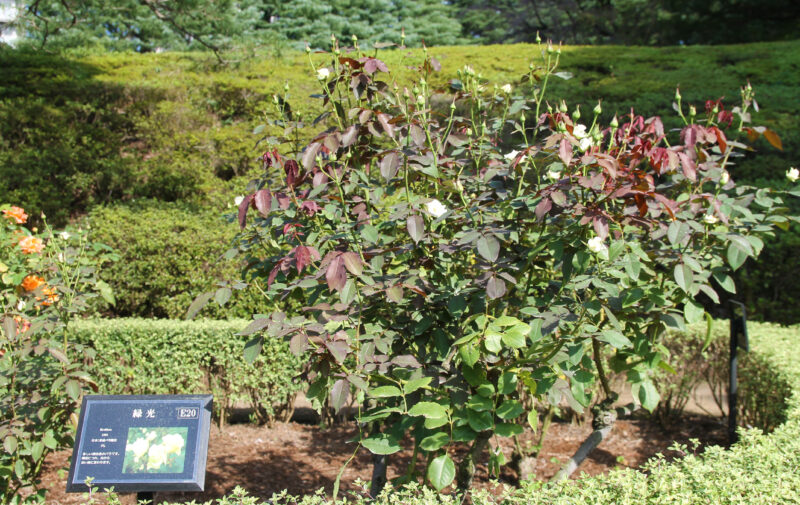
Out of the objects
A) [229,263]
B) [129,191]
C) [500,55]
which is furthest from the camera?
[500,55]

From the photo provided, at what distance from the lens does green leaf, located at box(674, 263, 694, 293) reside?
1.96 metres

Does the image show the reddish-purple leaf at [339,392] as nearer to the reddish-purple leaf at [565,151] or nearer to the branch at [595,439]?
the reddish-purple leaf at [565,151]

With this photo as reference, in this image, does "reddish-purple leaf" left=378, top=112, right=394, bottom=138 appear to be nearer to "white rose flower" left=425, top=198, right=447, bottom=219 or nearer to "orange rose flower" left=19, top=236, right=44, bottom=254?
"white rose flower" left=425, top=198, right=447, bottom=219

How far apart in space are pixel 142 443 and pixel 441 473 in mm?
1091

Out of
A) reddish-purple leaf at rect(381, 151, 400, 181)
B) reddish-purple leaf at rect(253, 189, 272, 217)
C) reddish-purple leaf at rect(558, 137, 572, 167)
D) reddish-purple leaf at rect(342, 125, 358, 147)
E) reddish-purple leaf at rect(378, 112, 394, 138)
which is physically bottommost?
reddish-purple leaf at rect(253, 189, 272, 217)

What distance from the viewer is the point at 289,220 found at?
233 centimetres

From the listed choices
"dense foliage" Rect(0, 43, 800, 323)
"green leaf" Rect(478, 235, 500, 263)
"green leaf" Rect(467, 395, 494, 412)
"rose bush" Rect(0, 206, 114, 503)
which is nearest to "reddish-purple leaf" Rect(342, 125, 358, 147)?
"green leaf" Rect(478, 235, 500, 263)

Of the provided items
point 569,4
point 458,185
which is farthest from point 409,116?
point 569,4

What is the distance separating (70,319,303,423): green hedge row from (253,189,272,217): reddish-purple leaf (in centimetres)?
186

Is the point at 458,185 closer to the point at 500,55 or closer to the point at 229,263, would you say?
the point at 229,263

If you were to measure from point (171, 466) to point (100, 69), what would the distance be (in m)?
8.76

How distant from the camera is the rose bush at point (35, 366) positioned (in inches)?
96.3

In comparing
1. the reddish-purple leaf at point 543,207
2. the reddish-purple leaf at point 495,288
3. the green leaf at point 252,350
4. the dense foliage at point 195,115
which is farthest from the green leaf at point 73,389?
the dense foliage at point 195,115

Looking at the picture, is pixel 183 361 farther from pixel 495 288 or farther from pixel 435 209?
pixel 495 288
